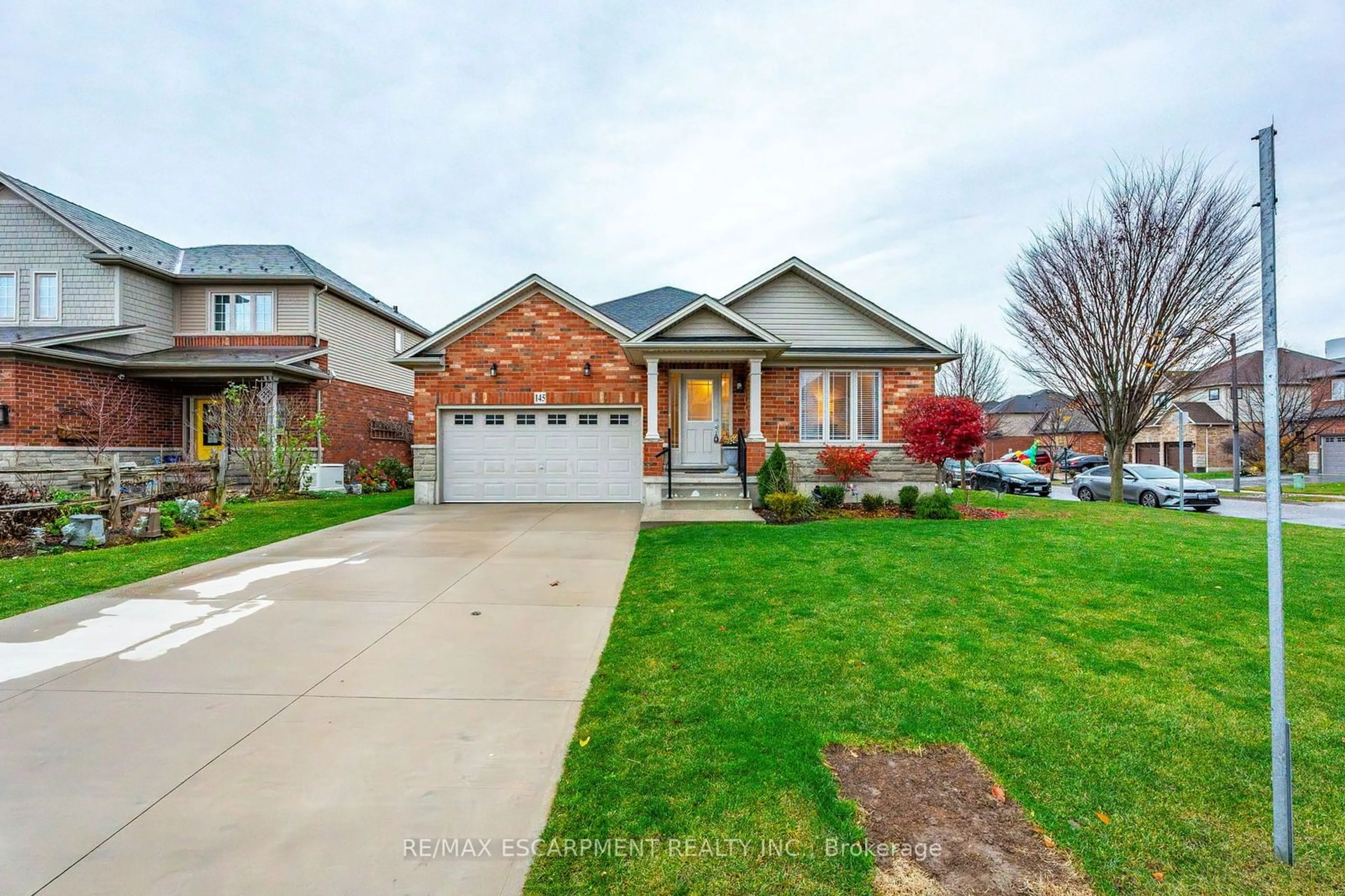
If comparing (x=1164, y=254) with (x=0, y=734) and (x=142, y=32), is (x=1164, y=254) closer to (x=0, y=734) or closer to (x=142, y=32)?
(x=0, y=734)

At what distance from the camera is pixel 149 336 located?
661 inches

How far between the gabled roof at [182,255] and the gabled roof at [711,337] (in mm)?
11507

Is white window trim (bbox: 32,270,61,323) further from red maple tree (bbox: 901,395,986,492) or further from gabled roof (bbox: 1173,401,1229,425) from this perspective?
gabled roof (bbox: 1173,401,1229,425)

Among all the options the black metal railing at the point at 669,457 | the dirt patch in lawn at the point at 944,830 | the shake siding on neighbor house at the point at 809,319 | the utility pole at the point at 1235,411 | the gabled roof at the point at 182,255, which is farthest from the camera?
the gabled roof at the point at 182,255

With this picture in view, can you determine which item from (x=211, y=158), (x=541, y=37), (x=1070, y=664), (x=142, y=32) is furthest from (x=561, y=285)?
(x=211, y=158)

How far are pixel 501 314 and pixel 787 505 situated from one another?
8143mm

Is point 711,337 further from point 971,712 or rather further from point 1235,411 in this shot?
point 1235,411

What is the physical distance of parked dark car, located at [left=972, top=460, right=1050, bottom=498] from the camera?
69.5 feet

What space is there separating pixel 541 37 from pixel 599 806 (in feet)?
49.1

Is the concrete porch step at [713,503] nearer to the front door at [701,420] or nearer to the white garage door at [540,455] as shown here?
the front door at [701,420]

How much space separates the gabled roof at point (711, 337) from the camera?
1243cm

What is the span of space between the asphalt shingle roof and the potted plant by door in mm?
3644

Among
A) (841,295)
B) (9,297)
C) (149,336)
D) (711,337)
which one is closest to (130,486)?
(149,336)

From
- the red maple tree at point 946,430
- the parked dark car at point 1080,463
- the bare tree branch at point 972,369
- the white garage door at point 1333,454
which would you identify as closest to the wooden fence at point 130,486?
the red maple tree at point 946,430
